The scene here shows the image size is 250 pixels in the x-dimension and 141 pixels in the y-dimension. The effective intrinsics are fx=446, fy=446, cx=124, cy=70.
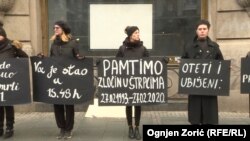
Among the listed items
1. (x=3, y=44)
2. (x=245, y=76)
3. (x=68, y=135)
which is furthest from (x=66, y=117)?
(x=245, y=76)

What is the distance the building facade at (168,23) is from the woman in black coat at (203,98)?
298cm

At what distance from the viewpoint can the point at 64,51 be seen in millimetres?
6555

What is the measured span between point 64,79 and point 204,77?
6.73 feet

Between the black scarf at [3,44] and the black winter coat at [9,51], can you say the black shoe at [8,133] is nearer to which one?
the black winter coat at [9,51]

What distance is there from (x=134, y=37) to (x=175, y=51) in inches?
127

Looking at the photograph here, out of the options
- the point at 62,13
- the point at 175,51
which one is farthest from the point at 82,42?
the point at 175,51

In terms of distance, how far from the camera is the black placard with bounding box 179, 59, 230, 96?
6.15m

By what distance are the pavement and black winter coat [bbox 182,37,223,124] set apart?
1146 millimetres

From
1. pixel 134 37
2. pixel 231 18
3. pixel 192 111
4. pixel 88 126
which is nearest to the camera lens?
pixel 192 111

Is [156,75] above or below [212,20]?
below

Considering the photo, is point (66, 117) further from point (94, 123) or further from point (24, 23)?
point (24, 23)

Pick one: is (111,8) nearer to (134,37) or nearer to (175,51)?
(175,51)

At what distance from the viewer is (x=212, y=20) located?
9.10 meters

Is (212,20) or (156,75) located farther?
(212,20)
